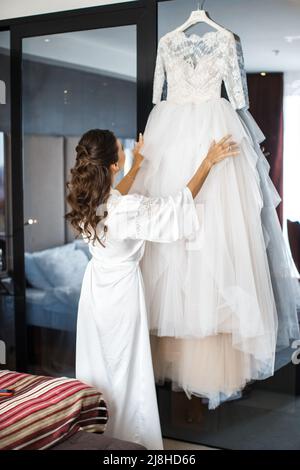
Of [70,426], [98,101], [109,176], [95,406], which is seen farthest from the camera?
[98,101]

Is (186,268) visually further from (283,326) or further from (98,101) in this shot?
(98,101)

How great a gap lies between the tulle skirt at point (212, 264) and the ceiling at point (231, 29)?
0.30m

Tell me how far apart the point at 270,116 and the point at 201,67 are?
1.22ft

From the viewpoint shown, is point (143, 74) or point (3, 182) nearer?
point (143, 74)

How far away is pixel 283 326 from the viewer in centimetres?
287

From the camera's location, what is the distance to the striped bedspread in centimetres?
236

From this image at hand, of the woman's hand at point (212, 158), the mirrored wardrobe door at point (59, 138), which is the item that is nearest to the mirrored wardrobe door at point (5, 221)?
the mirrored wardrobe door at point (59, 138)

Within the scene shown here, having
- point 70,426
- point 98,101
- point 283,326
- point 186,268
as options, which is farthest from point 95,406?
point 98,101

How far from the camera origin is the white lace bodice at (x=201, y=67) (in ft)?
9.27

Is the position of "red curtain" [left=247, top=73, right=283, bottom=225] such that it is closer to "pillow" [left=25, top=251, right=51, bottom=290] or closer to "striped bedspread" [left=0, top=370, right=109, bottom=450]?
"striped bedspread" [left=0, top=370, right=109, bottom=450]

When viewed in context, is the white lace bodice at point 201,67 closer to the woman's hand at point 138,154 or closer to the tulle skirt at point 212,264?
the tulle skirt at point 212,264

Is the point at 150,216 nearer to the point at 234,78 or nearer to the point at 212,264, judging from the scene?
the point at 212,264

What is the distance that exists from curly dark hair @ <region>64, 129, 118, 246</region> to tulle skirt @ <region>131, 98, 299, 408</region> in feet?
0.76

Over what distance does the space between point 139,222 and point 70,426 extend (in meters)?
0.85
